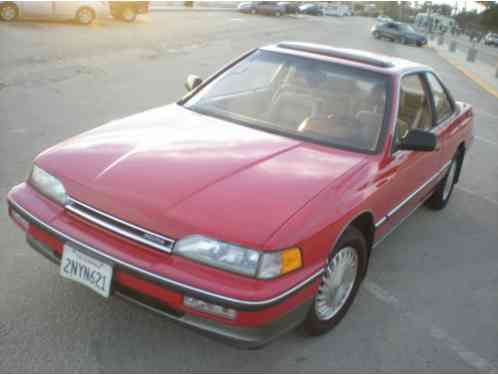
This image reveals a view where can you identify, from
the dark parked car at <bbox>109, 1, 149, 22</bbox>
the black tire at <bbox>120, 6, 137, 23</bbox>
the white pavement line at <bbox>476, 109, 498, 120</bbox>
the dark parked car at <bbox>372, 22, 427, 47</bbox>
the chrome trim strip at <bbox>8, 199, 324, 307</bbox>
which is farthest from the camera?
the dark parked car at <bbox>372, 22, 427, 47</bbox>

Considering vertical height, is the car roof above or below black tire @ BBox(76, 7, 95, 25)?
above

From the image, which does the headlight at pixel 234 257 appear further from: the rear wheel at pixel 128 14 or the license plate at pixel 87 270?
the rear wheel at pixel 128 14

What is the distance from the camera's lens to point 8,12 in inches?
611

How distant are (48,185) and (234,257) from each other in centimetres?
120

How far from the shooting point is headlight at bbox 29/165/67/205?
115 inches

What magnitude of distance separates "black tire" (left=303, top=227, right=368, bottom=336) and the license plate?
108 centimetres

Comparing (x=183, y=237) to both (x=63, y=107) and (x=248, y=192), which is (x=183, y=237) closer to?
(x=248, y=192)

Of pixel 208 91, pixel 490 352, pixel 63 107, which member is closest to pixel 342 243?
pixel 490 352

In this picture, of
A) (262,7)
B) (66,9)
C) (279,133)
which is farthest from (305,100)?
(262,7)

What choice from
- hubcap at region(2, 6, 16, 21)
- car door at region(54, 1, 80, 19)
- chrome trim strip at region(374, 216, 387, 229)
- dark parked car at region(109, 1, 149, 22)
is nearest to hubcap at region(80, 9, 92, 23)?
car door at region(54, 1, 80, 19)

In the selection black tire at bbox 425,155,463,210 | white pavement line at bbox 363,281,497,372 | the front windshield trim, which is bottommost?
white pavement line at bbox 363,281,497,372

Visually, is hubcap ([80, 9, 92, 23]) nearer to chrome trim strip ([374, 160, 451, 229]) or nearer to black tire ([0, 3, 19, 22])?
black tire ([0, 3, 19, 22])

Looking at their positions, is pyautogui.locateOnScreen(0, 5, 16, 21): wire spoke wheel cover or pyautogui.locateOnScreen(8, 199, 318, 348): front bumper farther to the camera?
pyautogui.locateOnScreen(0, 5, 16, 21): wire spoke wheel cover

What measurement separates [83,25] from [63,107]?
11.2 m
